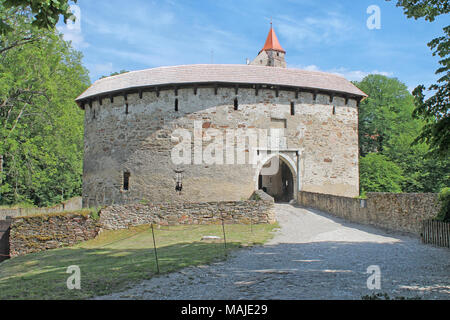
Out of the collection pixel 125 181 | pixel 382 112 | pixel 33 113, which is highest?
pixel 382 112

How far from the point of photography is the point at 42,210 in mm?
22141

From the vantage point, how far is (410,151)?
2977 cm

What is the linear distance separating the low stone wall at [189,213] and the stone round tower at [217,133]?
3984mm

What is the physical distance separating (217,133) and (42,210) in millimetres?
12190

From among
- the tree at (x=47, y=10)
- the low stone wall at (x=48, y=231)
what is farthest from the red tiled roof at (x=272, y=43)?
the tree at (x=47, y=10)

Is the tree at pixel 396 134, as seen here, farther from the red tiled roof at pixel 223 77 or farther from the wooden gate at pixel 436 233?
the wooden gate at pixel 436 233

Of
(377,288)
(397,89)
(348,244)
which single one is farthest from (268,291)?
(397,89)

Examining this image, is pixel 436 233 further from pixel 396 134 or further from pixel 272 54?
pixel 272 54

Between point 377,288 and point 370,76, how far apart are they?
3271cm

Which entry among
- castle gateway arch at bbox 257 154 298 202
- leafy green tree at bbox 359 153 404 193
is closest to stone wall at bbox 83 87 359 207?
castle gateway arch at bbox 257 154 298 202

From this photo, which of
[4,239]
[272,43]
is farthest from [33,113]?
[272,43]

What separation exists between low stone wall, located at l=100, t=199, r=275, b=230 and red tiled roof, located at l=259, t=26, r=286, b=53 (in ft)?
111

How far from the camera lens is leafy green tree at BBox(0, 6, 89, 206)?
21344 millimetres

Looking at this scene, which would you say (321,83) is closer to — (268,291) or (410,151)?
(410,151)
